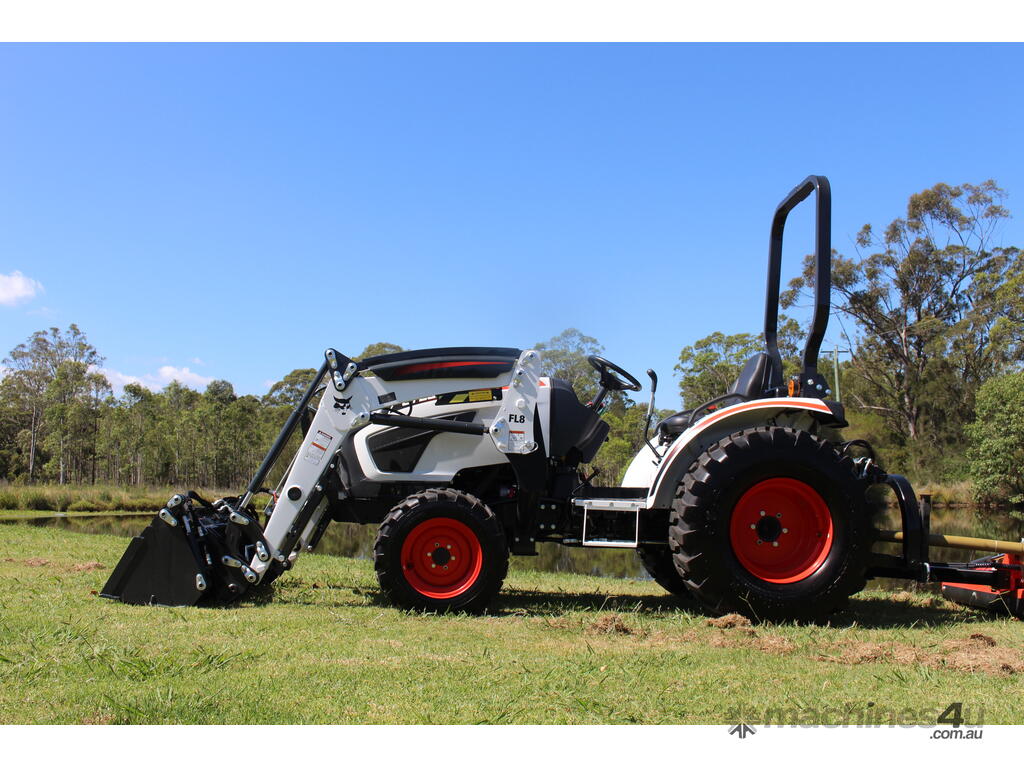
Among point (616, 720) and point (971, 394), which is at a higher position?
point (971, 394)

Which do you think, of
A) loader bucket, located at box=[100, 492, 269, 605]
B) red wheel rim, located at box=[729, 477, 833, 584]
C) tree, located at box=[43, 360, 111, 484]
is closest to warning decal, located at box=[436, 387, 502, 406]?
loader bucket, located at box=[100, 492, 269, 605]

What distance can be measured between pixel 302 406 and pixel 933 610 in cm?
531

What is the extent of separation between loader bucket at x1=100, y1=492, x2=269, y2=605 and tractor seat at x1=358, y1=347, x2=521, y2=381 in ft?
4.91

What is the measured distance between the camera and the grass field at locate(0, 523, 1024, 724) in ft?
10.6

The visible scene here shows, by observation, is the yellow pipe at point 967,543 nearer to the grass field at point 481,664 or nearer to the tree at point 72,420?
the grass field at point 481,664

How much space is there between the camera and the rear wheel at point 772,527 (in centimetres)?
552

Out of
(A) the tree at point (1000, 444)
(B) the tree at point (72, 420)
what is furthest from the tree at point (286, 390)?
(A) the tree at point (1000, 444)

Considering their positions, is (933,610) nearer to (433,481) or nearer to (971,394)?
(433,481)

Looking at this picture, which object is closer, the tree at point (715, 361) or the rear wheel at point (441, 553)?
the rear wheel at point (441, 553)

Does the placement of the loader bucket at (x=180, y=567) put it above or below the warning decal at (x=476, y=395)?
below

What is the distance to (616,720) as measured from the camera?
10.3 ft

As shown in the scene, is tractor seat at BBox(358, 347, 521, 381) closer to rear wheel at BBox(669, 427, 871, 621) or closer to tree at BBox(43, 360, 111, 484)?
rear wheel at BBox(669, 427, 871, 621)

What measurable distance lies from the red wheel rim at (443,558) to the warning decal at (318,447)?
94cm

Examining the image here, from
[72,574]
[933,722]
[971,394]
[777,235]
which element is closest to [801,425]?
[777,235]
